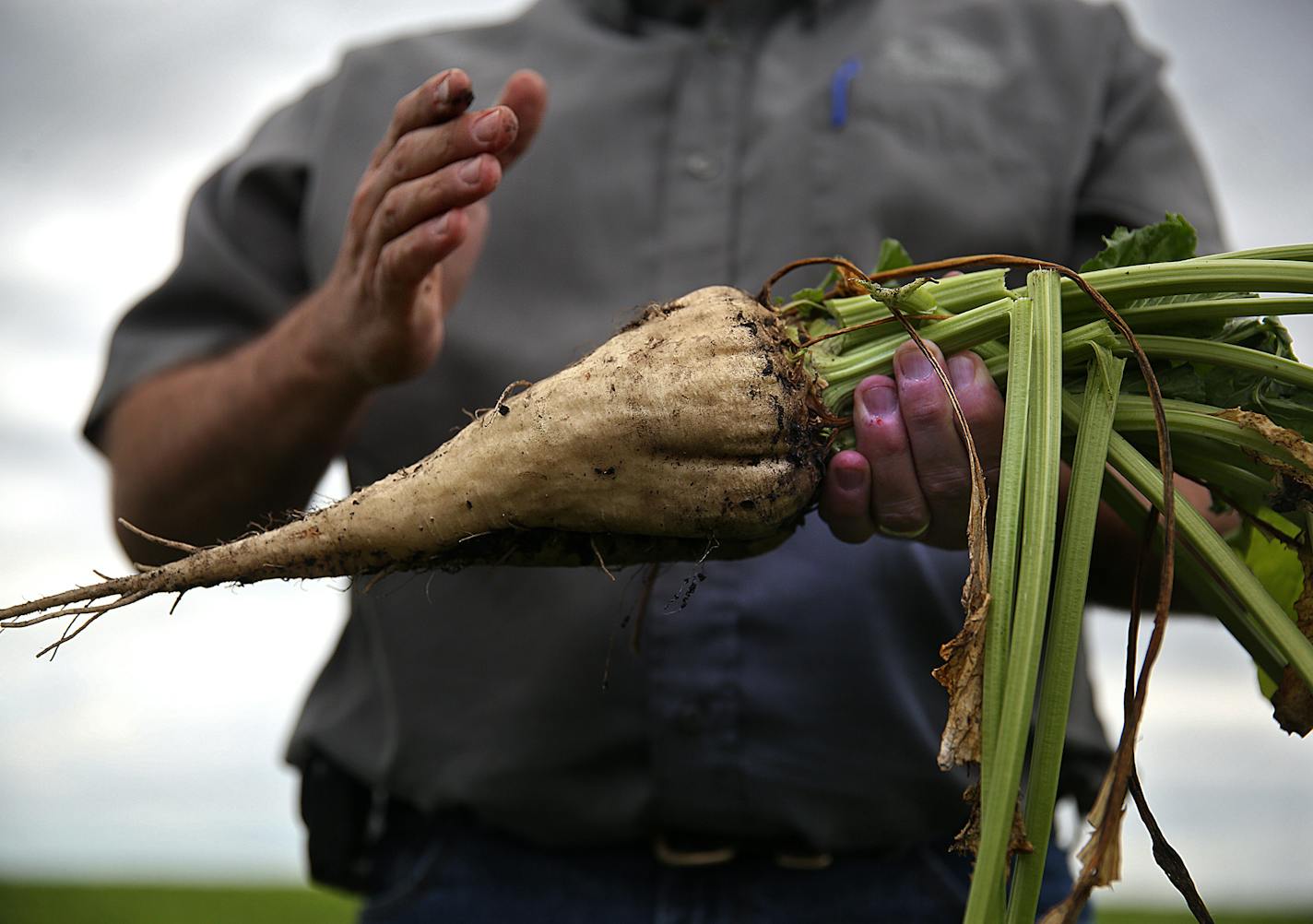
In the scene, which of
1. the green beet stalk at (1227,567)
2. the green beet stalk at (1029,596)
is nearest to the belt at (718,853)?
the green beet stalk at (1029,596)

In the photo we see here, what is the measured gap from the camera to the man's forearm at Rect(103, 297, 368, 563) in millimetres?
1205

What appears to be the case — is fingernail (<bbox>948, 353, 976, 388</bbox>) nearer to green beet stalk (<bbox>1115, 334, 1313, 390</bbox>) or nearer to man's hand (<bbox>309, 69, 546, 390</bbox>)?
green beet stalk (<bbox>1115, 334, 1313, 390</bbox>)

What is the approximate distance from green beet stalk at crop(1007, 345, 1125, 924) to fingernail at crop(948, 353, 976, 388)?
0.10 meters

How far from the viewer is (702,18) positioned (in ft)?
5.27

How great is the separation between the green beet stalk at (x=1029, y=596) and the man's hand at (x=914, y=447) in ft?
0.21

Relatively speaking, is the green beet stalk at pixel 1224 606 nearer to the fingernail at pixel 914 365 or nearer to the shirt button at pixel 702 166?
the fingernail at pixel 914 365

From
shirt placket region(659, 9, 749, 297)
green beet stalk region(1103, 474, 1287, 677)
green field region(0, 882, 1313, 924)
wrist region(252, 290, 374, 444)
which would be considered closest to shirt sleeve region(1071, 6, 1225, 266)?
shirt placket region(659, 9, 749, 297)

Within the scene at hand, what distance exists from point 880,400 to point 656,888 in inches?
27.7

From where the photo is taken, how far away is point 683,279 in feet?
→ 4.50

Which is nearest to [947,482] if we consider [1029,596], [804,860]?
[1029,596]

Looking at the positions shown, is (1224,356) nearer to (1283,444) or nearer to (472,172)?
(1283,444)

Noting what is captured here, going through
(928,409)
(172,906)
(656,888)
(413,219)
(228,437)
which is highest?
(413,219)

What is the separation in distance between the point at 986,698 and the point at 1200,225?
99 centimetres

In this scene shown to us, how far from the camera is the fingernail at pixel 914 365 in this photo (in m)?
0.89
